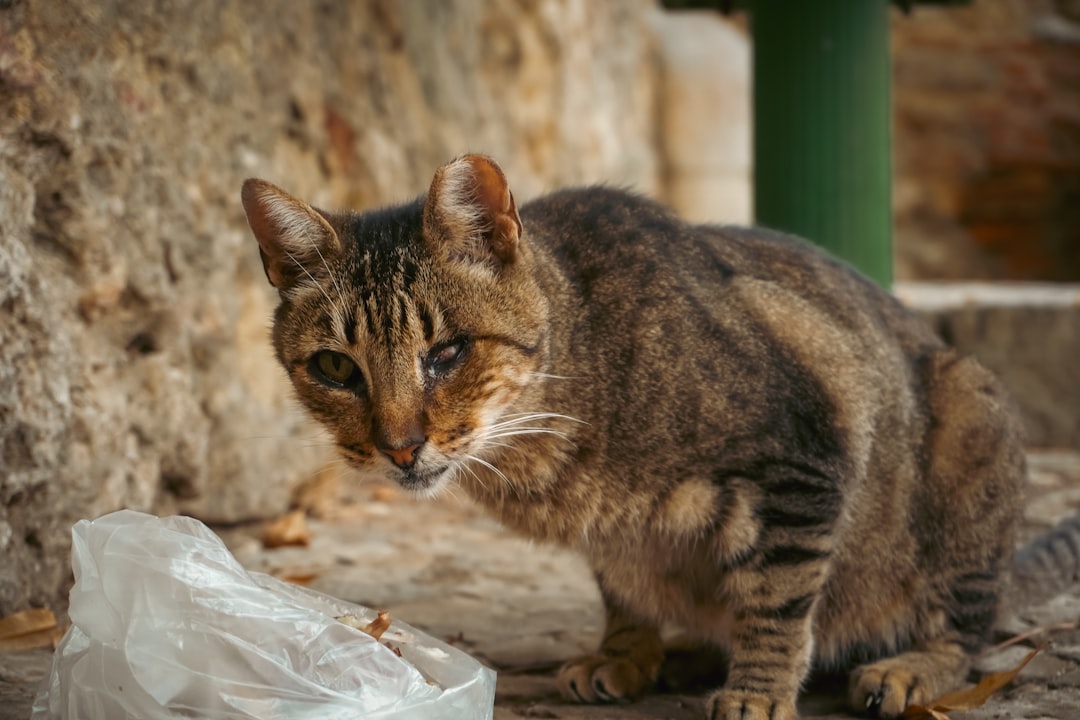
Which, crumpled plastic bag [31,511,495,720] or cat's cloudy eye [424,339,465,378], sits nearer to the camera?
crumpled plastic bag [31,511,495,720]

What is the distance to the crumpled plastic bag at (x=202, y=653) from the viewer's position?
2057 mm

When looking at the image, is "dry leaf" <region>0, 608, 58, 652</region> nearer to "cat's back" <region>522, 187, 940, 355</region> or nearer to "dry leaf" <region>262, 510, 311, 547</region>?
"dry leaf" <region>262, 510, 311, 547</region>

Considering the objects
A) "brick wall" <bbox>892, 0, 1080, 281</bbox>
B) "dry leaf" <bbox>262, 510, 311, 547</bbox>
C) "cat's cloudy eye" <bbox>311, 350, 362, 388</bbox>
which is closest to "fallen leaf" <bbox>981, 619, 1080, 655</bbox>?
"cat's cloudy eye" <bbox>311, 350, 362, 388</bbox>

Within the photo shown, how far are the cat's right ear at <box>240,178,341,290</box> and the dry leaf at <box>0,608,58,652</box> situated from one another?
1.08m

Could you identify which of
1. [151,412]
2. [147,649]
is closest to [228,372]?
[151,412]

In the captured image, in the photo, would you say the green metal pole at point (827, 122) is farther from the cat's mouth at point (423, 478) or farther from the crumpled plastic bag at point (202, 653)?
the crumpled plastic bag at point (202, 653)

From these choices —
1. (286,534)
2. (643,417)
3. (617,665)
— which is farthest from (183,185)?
(617,665)

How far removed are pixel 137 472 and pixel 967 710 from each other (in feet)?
8.03

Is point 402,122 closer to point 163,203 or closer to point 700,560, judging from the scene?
point 163,203

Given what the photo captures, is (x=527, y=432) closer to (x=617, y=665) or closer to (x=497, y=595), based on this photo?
(x=617, y=665)

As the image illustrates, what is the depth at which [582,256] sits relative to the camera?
2818mm

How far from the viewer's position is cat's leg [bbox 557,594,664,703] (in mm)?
2809

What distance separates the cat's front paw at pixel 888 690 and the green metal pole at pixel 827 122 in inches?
92.1

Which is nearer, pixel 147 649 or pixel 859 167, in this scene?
pixel 147 649
